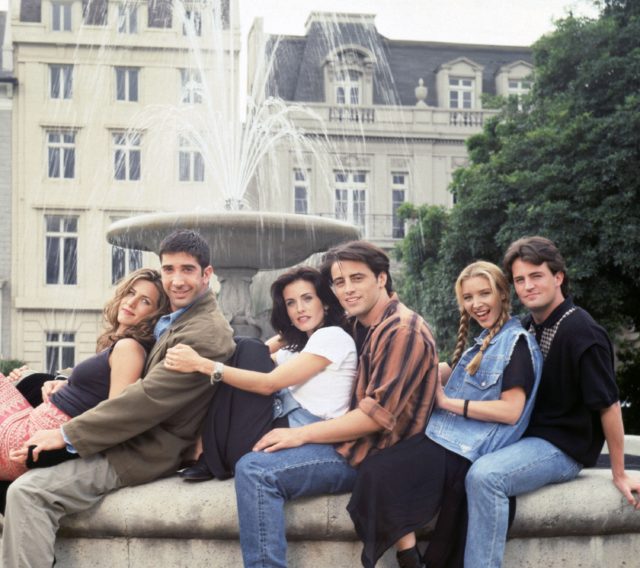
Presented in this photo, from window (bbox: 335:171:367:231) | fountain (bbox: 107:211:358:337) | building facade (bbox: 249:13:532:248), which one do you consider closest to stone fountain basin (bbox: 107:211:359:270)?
fountain (bbox: 107:211:358:337)

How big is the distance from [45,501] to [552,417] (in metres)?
2.15

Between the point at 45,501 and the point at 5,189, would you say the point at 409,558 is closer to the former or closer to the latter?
the point at 45,501

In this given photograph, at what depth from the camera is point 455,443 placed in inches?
152

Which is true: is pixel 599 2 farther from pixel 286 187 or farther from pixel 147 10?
pixel 147 10

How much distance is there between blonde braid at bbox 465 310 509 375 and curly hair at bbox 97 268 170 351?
56.3 inches

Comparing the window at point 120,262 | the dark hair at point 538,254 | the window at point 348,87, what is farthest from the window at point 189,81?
the dark hair at point 538,254

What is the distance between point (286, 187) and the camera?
33.6 m

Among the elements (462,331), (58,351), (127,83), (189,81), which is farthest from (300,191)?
(462,331)

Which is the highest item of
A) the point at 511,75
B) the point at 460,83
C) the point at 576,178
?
the point at 511,75

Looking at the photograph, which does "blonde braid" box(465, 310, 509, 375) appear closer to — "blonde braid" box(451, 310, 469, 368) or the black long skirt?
"blonde braid" box(451, 310, 469, 368)

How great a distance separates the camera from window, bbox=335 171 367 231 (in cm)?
3456

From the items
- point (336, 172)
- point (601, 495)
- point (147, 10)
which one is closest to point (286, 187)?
point (336, 172)

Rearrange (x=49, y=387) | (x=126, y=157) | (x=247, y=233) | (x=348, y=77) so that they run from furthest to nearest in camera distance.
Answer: (x=348, y=77) < (x=126, y=157) < (x=247, y=233) < (x=49, y=387)

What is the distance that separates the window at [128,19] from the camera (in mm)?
36000
